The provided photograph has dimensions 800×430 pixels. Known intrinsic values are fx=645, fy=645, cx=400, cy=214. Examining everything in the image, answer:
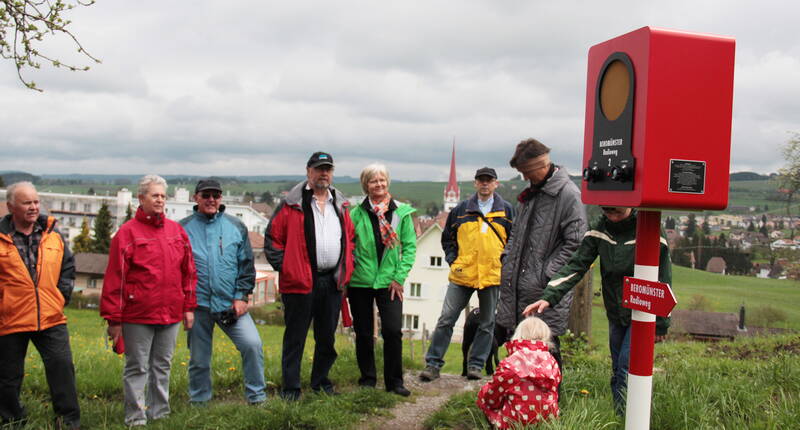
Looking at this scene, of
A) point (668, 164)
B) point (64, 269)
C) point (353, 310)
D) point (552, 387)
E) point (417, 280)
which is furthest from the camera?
point (417, 280)

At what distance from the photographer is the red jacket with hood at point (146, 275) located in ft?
16.1

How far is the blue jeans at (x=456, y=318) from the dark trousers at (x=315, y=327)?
1.29m

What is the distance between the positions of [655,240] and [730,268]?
34.2 ft

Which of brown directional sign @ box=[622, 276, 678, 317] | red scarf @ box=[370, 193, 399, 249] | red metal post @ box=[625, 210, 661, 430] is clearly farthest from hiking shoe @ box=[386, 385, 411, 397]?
brown directional sign @ box=[622, 276, 678, 317]

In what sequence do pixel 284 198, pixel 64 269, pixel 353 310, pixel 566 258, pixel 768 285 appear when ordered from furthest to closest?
1. pixel 768 285
2. pixel 353 310
3. pixel 284 198
4. pixel 64 269
5. pixel 566 258

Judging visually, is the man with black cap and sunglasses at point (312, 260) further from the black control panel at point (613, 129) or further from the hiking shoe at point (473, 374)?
the black control panel at point (613, 129)

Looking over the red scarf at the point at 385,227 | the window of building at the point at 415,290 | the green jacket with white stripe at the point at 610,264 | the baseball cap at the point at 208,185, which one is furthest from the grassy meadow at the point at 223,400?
the window of building at the point at 415,290

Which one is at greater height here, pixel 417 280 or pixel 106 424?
pixel 106 424

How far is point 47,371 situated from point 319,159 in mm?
2724

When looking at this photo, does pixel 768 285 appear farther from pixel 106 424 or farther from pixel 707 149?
pixel 106 424

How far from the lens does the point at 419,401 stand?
19.0 ft

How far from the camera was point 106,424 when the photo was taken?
5.00 meters

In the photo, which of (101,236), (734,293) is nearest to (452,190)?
(101,236)

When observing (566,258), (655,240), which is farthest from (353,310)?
(655,240)
